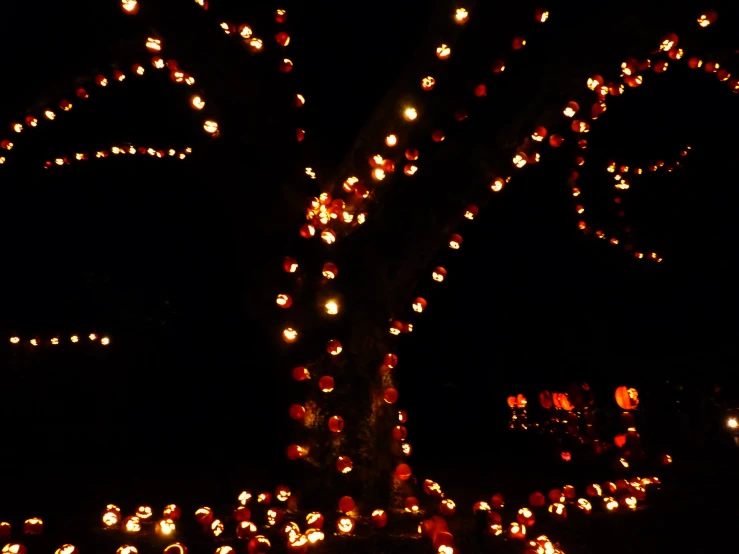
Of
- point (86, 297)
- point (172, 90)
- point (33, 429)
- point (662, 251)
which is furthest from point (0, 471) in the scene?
point (662, 251)

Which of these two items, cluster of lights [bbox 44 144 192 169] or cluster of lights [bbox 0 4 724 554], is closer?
cluster of lights [bbox 0 4 724 554]

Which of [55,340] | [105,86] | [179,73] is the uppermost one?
[105,86]

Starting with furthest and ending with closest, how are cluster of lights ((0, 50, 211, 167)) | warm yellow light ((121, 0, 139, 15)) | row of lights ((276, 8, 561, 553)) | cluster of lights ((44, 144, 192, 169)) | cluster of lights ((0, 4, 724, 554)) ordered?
1. cluster of lights ((44, 144, 192, 169))
2. cluster of lights ((0, 50, 211, 167))
3. row of lights ((276, 8, 561, 553))
4. warm yellow light ((121, 0, 139, 15))
5. cluster of lights ((0, 4, 724, 554))

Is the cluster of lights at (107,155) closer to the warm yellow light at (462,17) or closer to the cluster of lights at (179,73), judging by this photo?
the cluster of lights at (179,73)

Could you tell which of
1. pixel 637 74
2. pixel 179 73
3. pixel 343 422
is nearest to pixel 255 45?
pixel 179 73

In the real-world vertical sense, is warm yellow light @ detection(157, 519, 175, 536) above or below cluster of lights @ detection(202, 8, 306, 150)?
below

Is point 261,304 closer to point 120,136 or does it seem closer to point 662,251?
point 120,136

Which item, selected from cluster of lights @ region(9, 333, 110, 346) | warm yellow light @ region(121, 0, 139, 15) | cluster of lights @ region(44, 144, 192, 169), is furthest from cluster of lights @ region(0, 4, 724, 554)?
cluster of lights @ region(9, 333, 110, 346)

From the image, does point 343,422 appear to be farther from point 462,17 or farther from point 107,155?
point 107,155

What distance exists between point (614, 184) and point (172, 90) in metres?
6.42

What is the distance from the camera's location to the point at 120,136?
7992 millimetres

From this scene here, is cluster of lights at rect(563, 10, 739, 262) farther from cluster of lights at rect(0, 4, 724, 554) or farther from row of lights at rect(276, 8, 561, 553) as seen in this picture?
row of lights at rect(276, 8, 561, 553)

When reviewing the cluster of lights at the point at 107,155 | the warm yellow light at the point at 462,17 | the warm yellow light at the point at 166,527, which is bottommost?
the warm yellow light at the point at 166,527

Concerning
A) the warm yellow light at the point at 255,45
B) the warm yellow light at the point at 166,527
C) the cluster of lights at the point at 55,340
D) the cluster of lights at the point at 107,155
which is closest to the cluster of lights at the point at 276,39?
the warm yellow light at the point at 255,45
